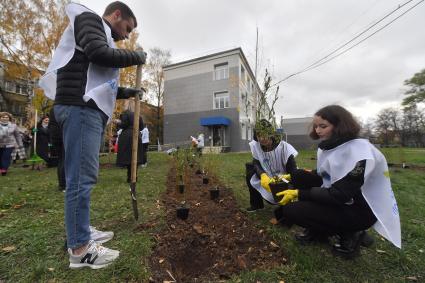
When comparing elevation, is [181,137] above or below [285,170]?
above

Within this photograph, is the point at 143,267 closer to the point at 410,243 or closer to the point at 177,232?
the point at 177,232

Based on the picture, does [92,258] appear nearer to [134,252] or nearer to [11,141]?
[134,252]

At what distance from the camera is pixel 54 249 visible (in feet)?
6.82

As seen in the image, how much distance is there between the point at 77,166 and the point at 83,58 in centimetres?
79

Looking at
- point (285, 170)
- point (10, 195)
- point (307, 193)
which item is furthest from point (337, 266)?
point (10, 195)

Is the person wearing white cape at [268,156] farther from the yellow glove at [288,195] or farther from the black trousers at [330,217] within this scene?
the black trousers at [330,217]

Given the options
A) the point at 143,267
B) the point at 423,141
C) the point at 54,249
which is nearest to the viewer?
the point at 143,267

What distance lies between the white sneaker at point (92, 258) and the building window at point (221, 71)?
21.8 metres

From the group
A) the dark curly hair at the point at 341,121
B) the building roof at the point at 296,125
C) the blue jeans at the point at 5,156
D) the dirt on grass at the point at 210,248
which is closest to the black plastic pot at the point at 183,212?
the dirt on grass at the point at 210,248

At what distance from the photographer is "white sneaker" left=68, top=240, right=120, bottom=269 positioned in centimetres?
175

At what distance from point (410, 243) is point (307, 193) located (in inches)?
49.5

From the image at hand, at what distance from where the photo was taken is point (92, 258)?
1.77 meters

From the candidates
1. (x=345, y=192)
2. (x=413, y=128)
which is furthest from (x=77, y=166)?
(x=413, y=128)

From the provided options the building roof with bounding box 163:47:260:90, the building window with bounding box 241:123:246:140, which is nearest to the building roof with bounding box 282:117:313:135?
Result: the building window with bounding box 241:123:246:140
